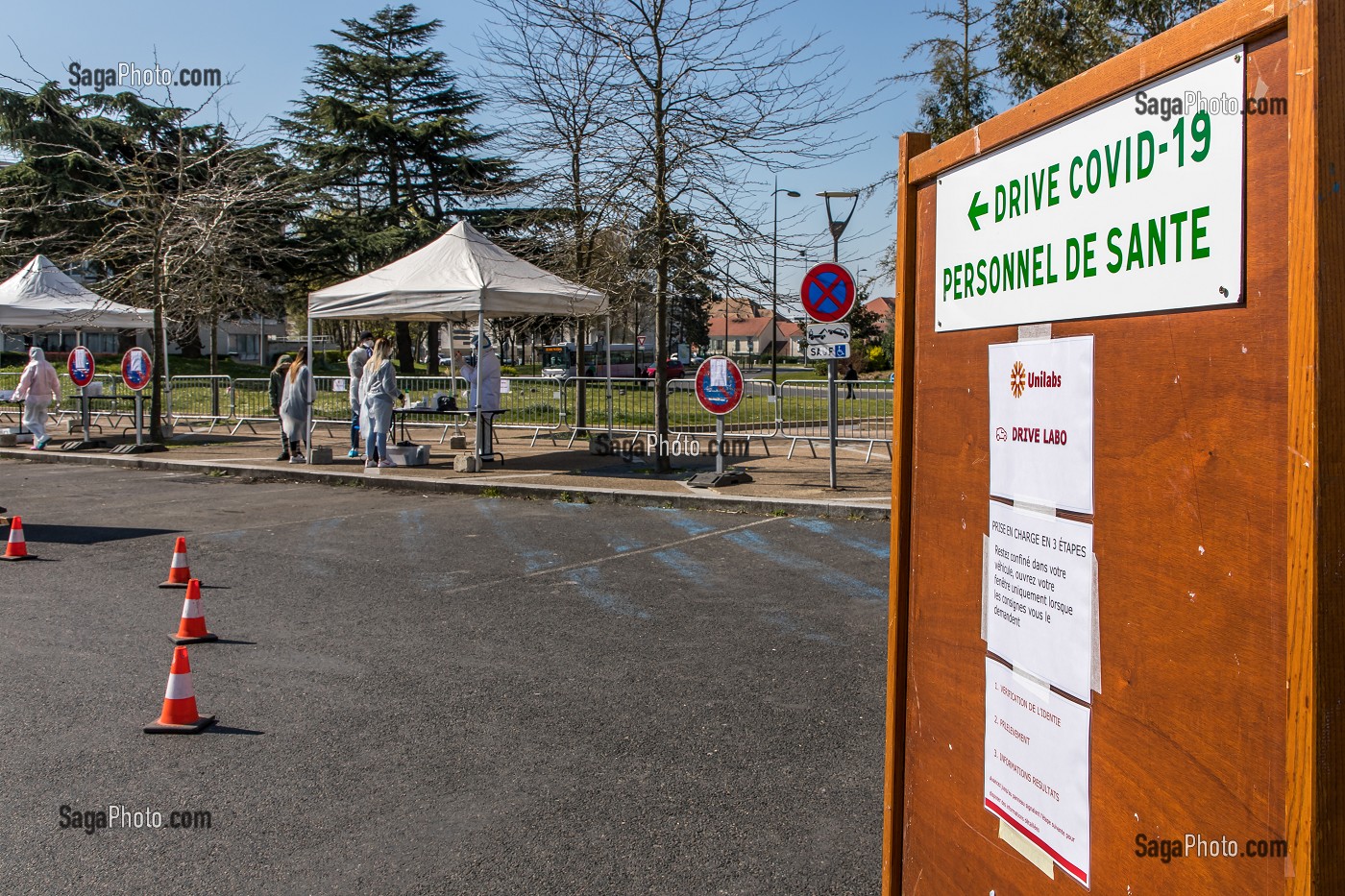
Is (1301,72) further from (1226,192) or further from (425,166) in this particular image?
(425,166)

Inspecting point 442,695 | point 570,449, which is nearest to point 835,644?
point 442,695

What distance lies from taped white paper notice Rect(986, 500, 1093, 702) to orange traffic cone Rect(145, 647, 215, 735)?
14.0 ft

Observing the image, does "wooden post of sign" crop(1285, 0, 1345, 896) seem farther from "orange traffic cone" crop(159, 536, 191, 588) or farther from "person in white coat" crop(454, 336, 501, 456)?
"person in white coat" crop(454, 336, 501, 456)

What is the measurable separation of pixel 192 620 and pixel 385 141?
39259 mm

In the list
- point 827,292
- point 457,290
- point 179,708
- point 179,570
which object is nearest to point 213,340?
point 457,290

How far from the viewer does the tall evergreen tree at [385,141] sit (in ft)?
137

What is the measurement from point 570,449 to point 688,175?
19.9 feet

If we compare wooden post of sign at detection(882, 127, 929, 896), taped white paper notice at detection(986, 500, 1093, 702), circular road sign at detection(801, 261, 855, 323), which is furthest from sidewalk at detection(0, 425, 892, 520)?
taped white paper notice at detection(986, 500, 1093, 702)

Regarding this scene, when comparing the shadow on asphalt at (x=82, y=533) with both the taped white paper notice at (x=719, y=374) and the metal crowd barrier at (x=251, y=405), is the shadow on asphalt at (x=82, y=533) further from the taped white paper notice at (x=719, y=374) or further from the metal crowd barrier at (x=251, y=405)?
the metal crowd barrier at (x=251, y=405)

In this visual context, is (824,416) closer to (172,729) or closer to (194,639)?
(194,639)

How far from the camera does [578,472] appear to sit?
628 inches

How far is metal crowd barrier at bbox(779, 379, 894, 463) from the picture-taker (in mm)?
18219

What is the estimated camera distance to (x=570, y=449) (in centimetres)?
1955

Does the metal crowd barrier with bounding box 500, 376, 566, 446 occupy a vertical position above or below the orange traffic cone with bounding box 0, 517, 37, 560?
above
